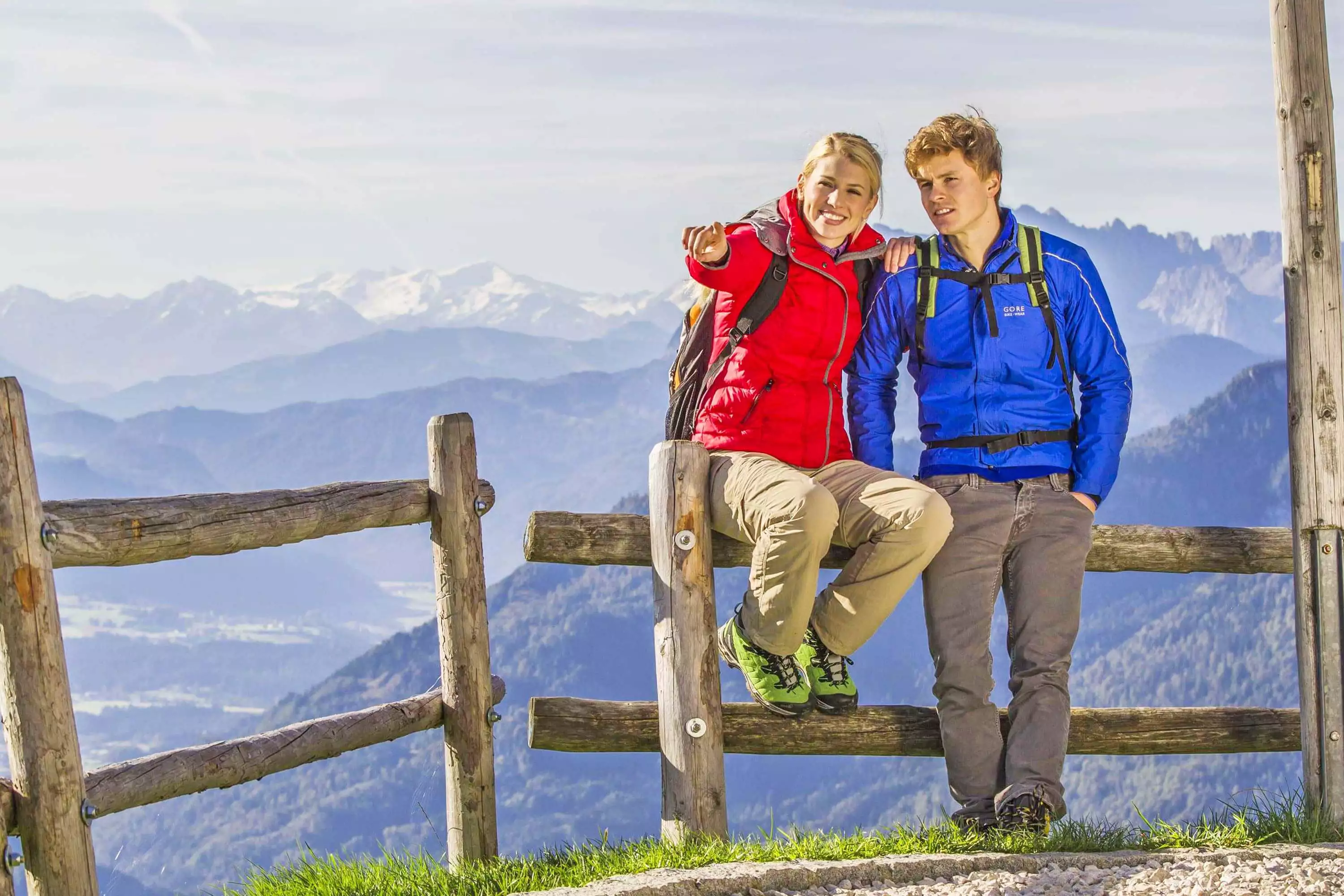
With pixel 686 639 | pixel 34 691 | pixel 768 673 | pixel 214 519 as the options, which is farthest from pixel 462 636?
pixel 34 691

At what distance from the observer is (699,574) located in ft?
16.9

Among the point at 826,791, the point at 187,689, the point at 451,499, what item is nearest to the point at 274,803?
the point at 826,791

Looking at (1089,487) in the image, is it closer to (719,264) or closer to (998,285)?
(998,285)

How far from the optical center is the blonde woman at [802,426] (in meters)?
4.86

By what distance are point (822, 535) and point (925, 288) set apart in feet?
3.43

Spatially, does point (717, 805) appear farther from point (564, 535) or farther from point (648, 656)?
point (648, 656)

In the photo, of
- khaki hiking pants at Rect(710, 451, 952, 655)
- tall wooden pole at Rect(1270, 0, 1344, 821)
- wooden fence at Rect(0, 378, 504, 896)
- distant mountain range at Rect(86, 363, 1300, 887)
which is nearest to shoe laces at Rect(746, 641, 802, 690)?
khaki hiking pants at Rect(710, 451, 952, 655)

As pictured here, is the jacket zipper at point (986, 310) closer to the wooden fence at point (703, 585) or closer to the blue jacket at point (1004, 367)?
the blue jacket at point (1004, 367)

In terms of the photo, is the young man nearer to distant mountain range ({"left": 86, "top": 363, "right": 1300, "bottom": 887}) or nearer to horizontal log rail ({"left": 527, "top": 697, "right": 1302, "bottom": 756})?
horizontal log rail ({"left": 527, "top": 697, "right": 1302, "bottom": 756})

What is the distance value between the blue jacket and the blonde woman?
11 cm

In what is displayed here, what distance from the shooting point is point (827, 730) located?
542 cm

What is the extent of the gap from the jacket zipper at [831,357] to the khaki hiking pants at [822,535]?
0.07m

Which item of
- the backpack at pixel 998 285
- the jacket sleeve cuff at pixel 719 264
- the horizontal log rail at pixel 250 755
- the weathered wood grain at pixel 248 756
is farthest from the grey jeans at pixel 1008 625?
the weathered wood grain at pixel 248 756

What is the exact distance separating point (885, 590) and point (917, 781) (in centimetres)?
11021
